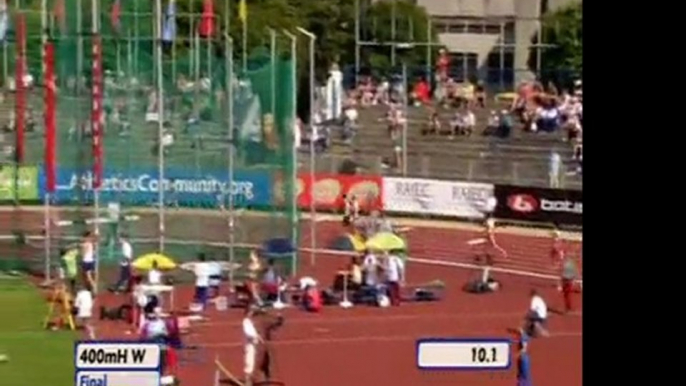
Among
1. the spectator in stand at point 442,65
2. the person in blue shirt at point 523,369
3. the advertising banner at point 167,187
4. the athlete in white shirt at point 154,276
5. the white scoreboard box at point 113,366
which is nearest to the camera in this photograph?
the white scoreboard box at point 113,366

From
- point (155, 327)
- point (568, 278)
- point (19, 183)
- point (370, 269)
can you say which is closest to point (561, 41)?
point (568, 278)

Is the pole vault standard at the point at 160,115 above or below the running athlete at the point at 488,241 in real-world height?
above

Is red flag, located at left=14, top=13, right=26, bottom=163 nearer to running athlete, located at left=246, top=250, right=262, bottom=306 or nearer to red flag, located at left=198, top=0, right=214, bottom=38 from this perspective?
red flag, located at left=198, top=0, right=214, bottom=38

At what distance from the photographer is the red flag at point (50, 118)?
254 centimetres

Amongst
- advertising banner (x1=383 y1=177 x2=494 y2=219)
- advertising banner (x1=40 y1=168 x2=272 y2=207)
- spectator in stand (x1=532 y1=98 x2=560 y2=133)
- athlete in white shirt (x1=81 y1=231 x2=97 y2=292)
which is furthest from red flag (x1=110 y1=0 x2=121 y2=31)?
spectator in stand (x1=532 y1=98 x2=560 y2=133)

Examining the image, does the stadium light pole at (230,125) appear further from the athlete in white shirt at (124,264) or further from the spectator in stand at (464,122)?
the spectator in stand at (464,122)

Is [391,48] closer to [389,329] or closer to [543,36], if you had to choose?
[543,36]

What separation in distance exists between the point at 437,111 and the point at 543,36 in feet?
1.28

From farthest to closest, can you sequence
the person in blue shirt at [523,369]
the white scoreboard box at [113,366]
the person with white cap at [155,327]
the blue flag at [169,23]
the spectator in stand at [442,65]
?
the blue flag at [169,23]
the spectator in stand at [442,65]
the person with white cap at [155,327]
the person in blue shirt at [523,369]
the white scoreboard box at [113,366]

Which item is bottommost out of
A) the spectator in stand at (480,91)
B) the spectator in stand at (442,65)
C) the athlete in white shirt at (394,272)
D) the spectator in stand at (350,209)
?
the athlete in white shirt at (394,272)

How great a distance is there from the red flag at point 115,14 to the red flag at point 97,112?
6cm

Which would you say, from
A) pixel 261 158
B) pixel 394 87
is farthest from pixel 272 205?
pixel 394 87

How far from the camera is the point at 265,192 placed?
2.72 m

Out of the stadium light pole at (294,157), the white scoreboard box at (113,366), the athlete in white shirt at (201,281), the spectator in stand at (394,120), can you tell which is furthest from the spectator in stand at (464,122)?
the white scoreboard box at (113,366)
